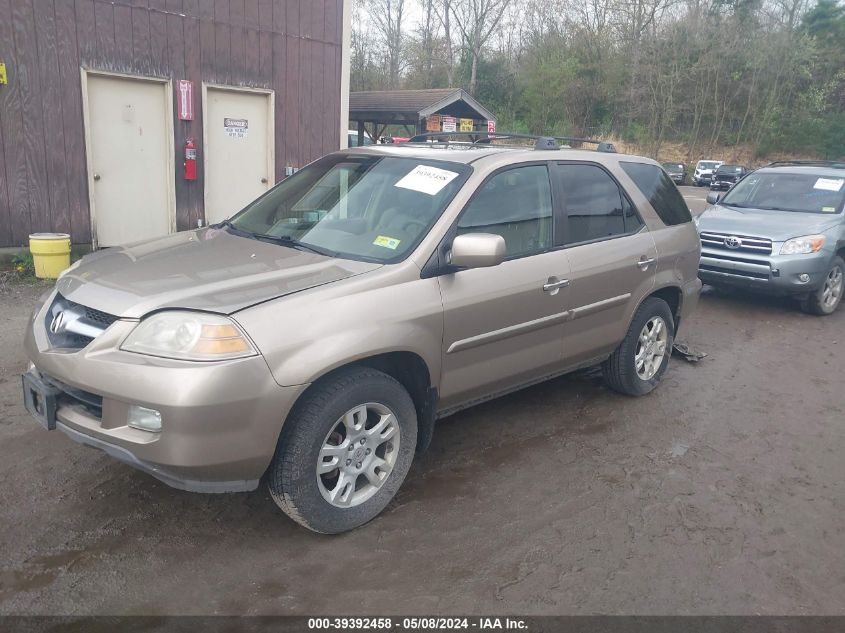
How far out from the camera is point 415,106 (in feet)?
52.4

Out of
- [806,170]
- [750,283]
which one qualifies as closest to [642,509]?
[750,283]

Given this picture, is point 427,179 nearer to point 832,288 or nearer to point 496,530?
point 496,530

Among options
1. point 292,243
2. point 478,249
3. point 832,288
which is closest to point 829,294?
point 832,288

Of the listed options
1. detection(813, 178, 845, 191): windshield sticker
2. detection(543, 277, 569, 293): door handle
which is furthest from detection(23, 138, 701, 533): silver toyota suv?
detection(813, 178, 845, 191): windshield sticker

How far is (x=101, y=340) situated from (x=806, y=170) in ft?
30.1

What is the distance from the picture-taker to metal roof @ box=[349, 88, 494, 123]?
15.9 metres

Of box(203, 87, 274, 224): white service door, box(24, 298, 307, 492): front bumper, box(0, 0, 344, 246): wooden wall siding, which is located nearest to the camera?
box(24, 298, 307, 492): front bumper

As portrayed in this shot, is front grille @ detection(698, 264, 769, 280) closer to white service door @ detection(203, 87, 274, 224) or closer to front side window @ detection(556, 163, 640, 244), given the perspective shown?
front side window @ detection(556, 163, 640, 244)

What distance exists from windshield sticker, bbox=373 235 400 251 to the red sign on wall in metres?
6.71

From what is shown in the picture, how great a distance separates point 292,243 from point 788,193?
7.57 metres

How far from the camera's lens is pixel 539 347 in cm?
430

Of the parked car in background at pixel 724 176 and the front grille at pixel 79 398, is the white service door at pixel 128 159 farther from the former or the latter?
the parked car in background at pixel 724 176

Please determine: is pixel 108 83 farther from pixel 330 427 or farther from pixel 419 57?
pixel 419 57

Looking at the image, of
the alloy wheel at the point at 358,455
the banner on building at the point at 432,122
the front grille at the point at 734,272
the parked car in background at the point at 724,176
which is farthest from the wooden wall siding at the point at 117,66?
the parked car in background at the point at 724,176
